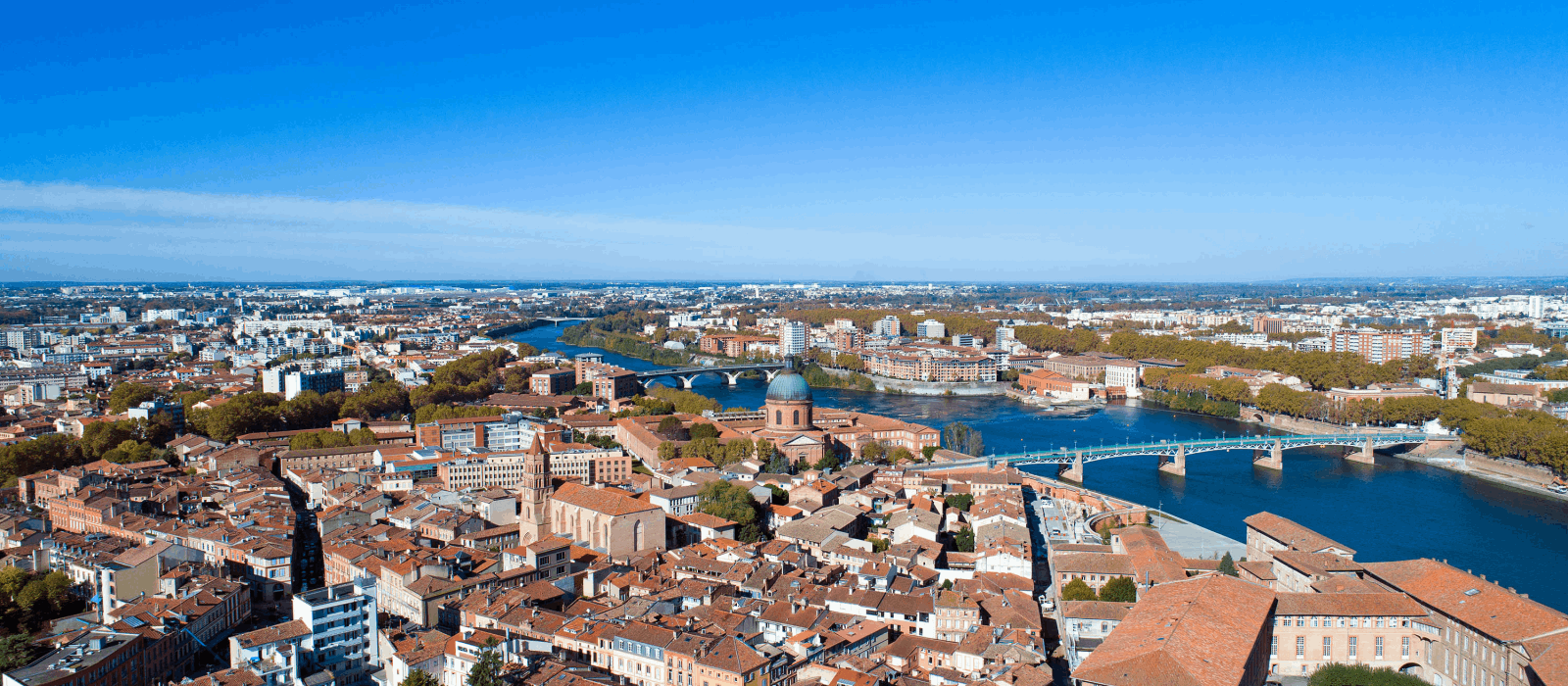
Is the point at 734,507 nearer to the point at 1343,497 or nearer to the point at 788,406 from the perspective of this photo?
the point at 788,406

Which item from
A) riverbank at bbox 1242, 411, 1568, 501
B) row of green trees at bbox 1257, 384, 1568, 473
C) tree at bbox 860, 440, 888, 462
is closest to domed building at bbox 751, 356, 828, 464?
tree at bbox 860, 440, 888, 462

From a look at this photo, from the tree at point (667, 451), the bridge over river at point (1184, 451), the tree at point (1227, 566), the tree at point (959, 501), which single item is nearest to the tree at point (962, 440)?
the bridge over river at point (1184, 451)

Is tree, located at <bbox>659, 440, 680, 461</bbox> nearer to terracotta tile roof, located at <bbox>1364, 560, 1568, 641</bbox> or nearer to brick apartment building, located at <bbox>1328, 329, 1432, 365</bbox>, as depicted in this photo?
terracotta tile roof, located at <bbox>1364, 560, 1568, 641</bbox>

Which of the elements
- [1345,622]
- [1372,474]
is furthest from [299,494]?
[1372,474]

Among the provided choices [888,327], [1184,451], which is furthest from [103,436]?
[888,327]

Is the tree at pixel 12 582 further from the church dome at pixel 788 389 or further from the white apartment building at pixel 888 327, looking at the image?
the white apartment building at pixel 888 327
